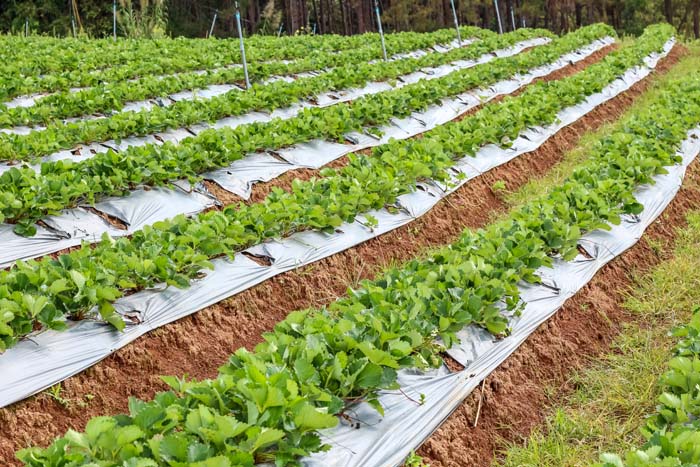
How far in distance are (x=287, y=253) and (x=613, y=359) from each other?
99.1 inches

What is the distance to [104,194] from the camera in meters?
6.34

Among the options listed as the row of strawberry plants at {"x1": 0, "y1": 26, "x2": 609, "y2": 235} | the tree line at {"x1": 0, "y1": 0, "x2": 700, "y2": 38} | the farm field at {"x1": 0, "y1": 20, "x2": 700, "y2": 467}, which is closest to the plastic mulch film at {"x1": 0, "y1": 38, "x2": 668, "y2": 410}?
the farm field at {"x1": 0, "y1": 20, "x2": 700, "y2": 467}

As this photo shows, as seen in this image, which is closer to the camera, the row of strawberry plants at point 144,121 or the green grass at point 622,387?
the green grass at point 622,387

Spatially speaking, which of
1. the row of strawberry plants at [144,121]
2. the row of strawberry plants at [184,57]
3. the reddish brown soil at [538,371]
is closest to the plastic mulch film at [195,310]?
the reddish brown soil at [538,371]

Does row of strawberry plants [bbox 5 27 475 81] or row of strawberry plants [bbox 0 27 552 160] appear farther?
row of strawberry plants [bbox 5 27 475 81]

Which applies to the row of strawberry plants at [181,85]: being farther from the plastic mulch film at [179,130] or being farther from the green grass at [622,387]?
the green grass at [622,387]

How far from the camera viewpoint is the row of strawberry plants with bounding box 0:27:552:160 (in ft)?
23.9

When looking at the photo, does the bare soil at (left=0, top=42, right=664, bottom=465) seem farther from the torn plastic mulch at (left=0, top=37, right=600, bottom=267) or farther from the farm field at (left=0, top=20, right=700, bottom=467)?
the torn plastic mulch at (left=0, top=37, right=600, bottom=267)

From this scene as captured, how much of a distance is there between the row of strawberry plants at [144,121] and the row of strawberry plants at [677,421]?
620cm

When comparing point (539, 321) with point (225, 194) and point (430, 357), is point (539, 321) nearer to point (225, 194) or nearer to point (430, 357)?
point (430, 357)

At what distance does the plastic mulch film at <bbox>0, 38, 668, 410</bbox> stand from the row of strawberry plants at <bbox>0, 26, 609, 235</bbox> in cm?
151

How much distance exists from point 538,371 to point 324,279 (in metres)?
1.99

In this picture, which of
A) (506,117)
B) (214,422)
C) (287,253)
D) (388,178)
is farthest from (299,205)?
(506,117)

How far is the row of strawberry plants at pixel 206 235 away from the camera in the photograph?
4148mm
